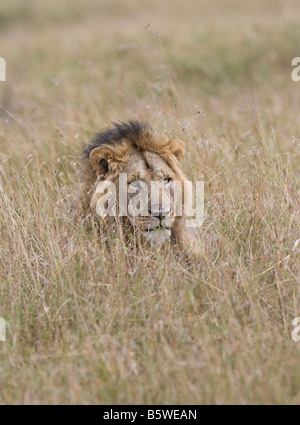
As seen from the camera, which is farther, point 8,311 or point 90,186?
point 90,186

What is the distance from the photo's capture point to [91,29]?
68.3 feet

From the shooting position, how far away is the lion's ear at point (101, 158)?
5195 millimetres

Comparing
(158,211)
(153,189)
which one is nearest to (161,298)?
(158,211)

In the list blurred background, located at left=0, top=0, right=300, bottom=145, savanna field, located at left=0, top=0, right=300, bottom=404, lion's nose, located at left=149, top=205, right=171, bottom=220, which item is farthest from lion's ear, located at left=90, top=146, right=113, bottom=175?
blurred background, located at left=0, top=0, right=300, bottom=145

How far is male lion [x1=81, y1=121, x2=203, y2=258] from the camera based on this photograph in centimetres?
506

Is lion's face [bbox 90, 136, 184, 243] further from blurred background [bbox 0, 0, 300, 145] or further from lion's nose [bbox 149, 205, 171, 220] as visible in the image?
Result: blurred background [bbox 0, 0, 300, 145]

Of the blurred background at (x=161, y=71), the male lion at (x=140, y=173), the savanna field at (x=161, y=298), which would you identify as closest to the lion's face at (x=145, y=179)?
the male lion at (x=140, y=173)

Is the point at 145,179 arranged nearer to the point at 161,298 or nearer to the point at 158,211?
the point at 158,211

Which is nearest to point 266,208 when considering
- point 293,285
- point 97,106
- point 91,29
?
point 293,285

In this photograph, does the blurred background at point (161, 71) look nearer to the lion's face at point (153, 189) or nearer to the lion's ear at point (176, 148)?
the lion's ear at point (176, 148)

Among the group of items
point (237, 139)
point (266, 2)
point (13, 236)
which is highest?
point (266, 2)

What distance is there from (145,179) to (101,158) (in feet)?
1.44
